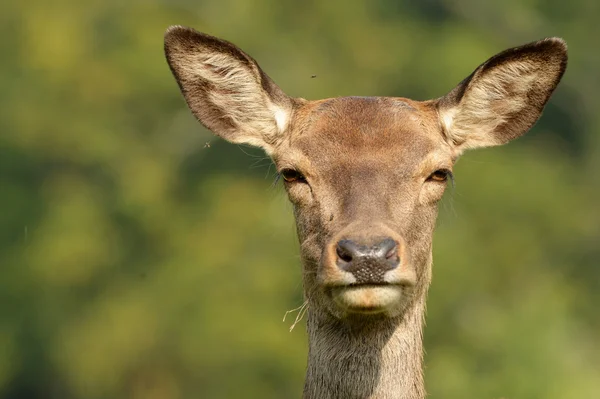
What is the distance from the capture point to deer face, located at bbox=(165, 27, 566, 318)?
7.33m

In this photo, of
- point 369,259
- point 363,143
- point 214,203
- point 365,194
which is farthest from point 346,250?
point 214,203

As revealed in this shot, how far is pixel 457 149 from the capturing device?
8758 millimetres

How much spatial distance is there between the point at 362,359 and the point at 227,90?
2.11 meters

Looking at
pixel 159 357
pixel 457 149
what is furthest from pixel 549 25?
pixel 457 149

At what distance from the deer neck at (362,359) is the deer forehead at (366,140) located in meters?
0.85

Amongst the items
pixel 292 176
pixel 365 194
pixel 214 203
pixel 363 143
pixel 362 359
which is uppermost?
pixel 363 143

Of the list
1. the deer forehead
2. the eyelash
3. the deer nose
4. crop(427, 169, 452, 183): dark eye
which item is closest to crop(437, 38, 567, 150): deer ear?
the deer forehead

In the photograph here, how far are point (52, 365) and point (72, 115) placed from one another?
302 inches

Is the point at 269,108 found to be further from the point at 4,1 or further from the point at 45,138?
the point at 4,1

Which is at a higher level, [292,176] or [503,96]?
[503,96]

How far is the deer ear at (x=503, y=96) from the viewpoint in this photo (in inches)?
336

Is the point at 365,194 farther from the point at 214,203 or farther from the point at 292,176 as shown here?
the point at 214,203

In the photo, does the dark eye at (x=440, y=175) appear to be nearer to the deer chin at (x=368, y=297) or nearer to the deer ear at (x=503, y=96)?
the deer ear at (x=503, y=96)

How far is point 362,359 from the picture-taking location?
25.7 feet
